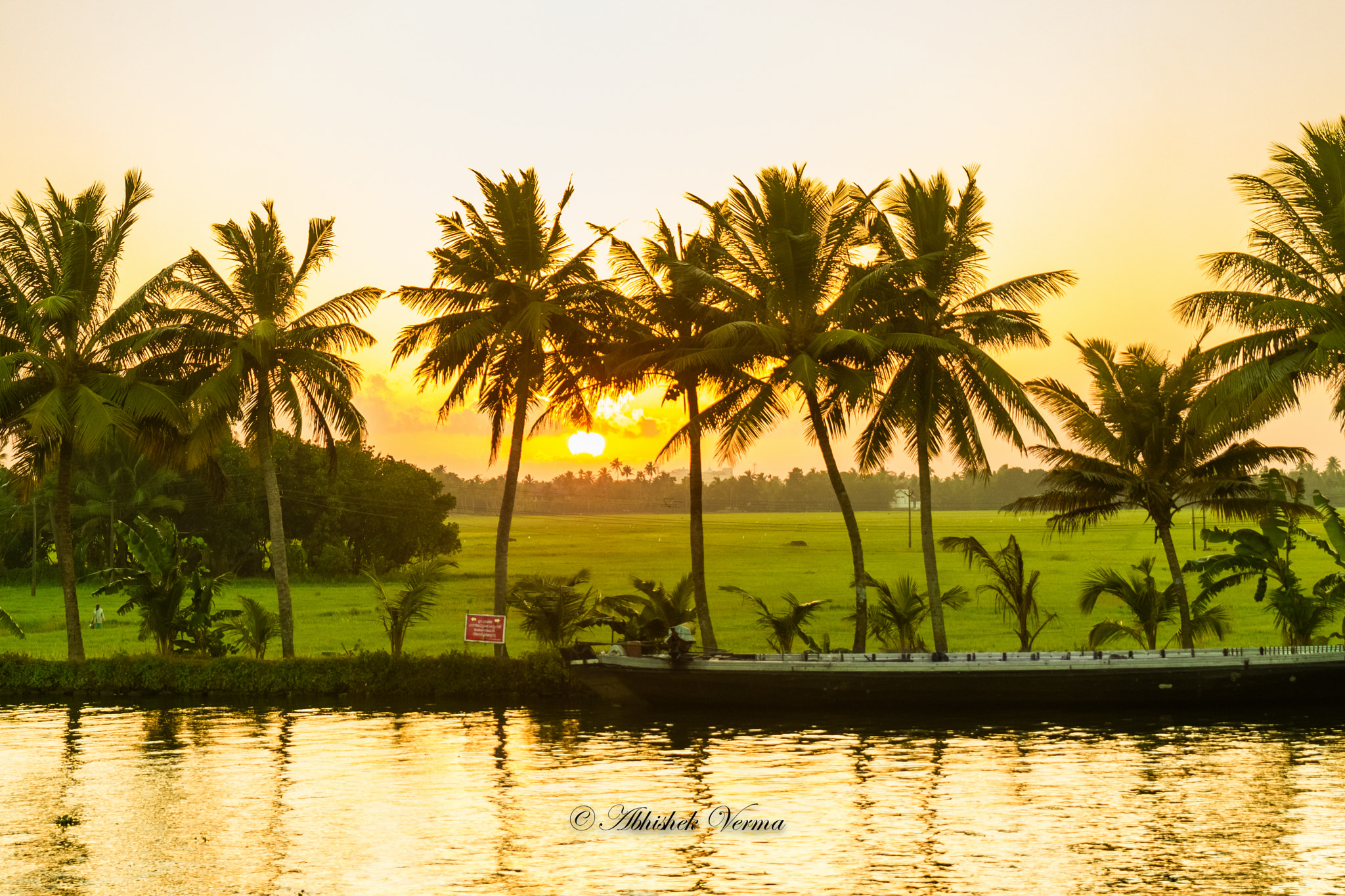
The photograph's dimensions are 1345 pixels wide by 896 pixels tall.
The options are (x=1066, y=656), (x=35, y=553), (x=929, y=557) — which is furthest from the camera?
(x=35, y=553)

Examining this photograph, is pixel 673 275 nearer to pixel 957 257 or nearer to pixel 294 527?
pixel 957 257

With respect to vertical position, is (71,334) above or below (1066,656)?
above

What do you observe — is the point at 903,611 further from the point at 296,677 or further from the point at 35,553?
the point at 35,553

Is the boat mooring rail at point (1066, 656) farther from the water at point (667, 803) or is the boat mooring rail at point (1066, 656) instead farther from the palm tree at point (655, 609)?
the palm tree at point (655, 609)

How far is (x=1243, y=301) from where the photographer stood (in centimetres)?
3081

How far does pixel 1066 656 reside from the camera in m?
32.1

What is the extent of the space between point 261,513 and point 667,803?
228 ft

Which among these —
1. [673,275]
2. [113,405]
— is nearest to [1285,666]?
[673,275]

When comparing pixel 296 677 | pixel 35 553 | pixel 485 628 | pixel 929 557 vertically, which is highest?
pixel 35 553

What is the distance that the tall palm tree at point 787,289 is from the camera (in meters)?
33.6

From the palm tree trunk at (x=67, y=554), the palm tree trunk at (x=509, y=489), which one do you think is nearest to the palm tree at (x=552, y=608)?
the palm tree trunk at (x=509, y=489)

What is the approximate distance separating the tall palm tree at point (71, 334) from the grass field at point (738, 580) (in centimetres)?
805

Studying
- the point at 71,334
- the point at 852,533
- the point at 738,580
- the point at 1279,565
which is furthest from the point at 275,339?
the point at 738,580

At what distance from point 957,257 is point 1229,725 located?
48.6ft
